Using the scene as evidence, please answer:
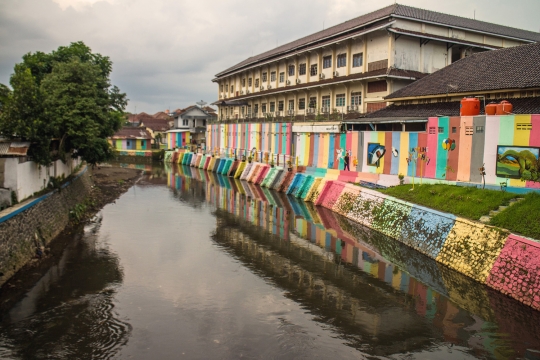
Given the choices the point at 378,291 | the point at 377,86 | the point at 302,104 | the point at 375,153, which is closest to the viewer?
the point at 378,291

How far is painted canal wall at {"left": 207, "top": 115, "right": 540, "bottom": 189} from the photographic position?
64.0 ft

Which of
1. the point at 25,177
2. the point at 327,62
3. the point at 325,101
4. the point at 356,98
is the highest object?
the point at 327,62

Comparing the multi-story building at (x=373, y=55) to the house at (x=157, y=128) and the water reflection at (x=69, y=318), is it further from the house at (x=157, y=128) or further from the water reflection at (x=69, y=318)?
the house at (x=157, y=128)

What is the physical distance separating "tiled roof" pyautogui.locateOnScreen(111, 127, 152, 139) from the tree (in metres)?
40.6

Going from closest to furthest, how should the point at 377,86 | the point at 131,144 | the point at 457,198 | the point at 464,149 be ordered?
the point at 457,198 → the point at 464,149 → the point at 377,86 → the point at 131,144

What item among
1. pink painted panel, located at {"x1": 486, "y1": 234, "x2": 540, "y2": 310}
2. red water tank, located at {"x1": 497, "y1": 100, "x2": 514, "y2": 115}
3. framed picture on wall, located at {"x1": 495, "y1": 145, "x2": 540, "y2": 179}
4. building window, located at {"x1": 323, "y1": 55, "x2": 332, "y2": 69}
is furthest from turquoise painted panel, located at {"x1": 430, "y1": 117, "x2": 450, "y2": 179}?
building window, located at {"x1": 323, "y1": 55, "x2": 332, "y2": 69}

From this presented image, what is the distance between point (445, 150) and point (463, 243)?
317 inches

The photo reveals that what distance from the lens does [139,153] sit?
244 ft

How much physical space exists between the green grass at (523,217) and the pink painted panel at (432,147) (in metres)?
7.32

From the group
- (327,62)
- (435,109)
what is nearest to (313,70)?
(327,62)

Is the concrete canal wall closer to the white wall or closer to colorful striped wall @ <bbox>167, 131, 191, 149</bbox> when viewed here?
the white wall

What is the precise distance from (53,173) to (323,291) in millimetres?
16530

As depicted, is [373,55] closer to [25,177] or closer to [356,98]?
[356,98]

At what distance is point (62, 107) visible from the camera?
921 inches
